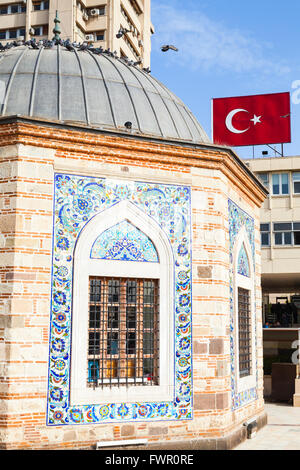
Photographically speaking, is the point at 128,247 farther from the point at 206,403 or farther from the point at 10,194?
the point at 206,403

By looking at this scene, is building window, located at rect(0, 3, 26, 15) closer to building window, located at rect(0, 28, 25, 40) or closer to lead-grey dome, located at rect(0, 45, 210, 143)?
building window, located at rect(0, 28, 25, 40)

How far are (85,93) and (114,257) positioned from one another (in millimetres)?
3421

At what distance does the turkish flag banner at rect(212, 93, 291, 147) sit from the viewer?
26.5 m

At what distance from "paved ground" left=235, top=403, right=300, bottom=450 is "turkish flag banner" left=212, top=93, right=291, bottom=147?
15.3m

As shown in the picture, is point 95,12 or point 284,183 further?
point 95,12

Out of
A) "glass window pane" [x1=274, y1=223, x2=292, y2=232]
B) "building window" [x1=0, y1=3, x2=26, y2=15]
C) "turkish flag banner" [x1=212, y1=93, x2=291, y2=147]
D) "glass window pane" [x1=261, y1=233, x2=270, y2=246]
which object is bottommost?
"glass window pane" [x1=261, y1=233, x2=270, y2=246]

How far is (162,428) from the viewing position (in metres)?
9.00

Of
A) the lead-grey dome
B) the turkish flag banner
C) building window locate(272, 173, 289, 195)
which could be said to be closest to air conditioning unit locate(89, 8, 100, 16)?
the turkish flag banner

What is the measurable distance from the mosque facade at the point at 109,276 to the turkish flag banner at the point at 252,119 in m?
16.7

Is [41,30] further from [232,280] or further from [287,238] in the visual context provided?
[232,280]

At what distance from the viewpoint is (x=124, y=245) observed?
931 centimetres

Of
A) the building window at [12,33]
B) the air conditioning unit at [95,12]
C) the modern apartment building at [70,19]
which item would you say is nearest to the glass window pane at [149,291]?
the modern apartment building at [70,19]

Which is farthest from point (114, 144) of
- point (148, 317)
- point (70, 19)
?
point (70, 19)
